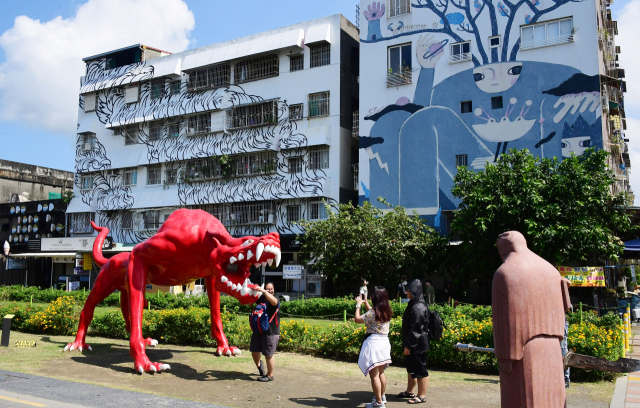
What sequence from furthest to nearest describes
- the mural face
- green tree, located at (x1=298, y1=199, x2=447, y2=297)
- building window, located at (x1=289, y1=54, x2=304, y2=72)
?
building window, located at (x1=289, y1=54, x2=304, y2=72), the mural face, green tree, located at (x1=298, y1=199, x2=447, y2=297)

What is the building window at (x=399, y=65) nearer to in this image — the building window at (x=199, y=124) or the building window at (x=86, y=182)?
the building window at (x=199, y=124)

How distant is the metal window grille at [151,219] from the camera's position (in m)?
35.0

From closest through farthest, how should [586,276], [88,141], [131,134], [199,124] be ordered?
[586,276]
[199,124]
[131,134]
[88,141]

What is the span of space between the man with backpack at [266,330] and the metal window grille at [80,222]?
32.1m

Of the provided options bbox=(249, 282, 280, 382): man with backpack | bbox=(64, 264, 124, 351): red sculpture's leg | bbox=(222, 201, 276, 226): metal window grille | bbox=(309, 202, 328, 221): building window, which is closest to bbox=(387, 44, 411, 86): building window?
bbox=(309, 202, 328, 221): building window

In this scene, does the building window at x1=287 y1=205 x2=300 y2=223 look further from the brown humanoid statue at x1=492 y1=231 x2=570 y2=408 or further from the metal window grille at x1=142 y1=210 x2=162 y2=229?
the brown humanoid statue at x1=492 y1=231 x2=570 y2=408

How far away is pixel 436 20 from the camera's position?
27.2 metres

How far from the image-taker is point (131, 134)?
37.2 metres

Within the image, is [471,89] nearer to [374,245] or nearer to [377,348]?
[374,245]

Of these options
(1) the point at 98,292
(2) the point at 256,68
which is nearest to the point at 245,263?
(1) the point at 98,292

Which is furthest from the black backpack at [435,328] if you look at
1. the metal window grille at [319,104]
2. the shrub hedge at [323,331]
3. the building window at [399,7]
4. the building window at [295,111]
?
the building window at [295,111]

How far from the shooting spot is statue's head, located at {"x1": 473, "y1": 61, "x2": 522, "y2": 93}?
82.5 feet

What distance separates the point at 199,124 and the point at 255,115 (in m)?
4.33

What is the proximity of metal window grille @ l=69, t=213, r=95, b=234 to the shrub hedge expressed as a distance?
21.3m
